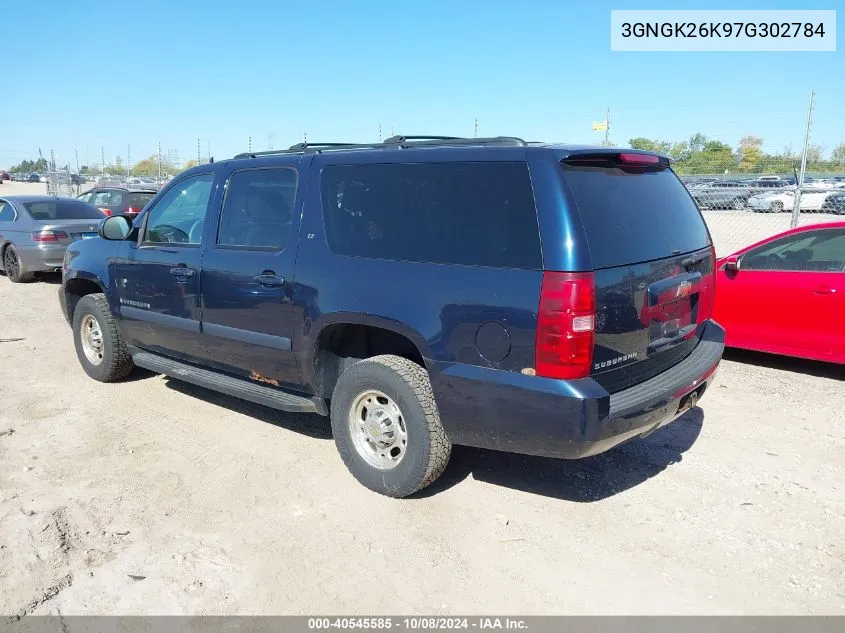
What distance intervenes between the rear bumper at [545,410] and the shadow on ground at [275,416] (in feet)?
5.42

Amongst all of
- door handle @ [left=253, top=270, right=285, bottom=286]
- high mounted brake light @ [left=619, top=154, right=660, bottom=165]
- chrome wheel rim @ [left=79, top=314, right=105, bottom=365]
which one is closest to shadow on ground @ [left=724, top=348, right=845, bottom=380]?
high mounted brake light @ [left=619, top=154, right=660, bottom=165]

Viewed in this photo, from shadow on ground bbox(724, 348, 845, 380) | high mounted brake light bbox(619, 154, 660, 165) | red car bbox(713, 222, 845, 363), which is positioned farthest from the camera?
shadow on ground bbox(724, 348, 845, 380)

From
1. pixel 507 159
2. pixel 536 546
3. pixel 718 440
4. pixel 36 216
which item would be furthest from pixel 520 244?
pixel 36 216

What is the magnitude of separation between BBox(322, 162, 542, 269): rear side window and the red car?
4010 millimetres

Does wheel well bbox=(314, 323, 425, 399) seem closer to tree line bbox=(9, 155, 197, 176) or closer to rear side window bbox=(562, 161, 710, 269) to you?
rear side window bbox=(562, 161, 710, 269)

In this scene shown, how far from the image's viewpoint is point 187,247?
16.0 feet

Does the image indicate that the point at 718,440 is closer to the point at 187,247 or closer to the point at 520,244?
the point at 520,244

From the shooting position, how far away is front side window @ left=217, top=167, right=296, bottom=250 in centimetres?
431

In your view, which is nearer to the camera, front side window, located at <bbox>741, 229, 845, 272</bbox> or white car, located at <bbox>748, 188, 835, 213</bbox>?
front side window, located at <bbox>741, 229, 845, 272</bbox>

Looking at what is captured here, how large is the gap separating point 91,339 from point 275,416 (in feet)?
6.94

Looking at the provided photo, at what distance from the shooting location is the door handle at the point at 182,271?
15.6 feet

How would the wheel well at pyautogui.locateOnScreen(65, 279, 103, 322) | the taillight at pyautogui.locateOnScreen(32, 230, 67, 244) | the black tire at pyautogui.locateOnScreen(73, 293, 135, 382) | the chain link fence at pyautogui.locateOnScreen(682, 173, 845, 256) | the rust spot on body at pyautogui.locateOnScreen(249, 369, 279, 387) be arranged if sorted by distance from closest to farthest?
1. the rust spot on body at pyautogui.locateOnScreen(249, 369, 279, 387)
2. the black tire at pyautogui.locateOnScreen(73, 293, 135, 382)
3. the wheel well at pyautogui.locateOnScreen(65, 279, 103, 322)
4. the taillight at pyautogui.locateOnScreen(32, 230, 67, 244)
5. the chain link fence at pyautogui.locateOnScreen(682, 173, 845, 256)

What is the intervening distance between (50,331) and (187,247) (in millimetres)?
4261
